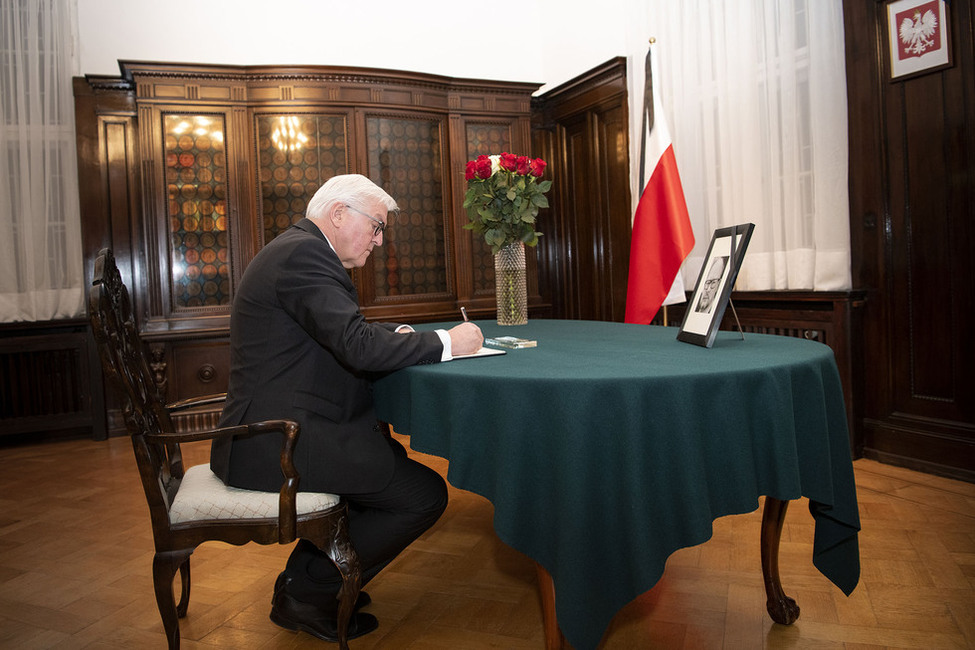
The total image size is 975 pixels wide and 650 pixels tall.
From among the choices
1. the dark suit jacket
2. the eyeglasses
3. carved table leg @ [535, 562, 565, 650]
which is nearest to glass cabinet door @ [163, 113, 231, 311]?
the eyeglasses

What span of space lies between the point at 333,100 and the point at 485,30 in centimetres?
167

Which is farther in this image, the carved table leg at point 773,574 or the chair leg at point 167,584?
the carved table leg at point 773,574

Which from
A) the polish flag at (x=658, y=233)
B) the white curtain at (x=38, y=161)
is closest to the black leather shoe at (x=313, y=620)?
the polish flag at (x=658, y=233)

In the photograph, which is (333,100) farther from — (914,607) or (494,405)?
(914,607)

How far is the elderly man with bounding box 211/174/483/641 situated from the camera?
1.72 metres

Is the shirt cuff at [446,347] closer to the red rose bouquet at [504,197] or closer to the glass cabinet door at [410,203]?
the red rose bouquet at [504,197]

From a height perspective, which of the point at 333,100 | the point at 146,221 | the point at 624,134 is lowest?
the point at 146,221

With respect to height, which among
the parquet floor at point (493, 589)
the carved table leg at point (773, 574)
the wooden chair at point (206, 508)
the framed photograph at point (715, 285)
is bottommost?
the parquet floor at point (493, 589)

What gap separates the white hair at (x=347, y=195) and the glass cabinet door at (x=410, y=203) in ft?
10.0

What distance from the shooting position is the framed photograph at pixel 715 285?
182 cm

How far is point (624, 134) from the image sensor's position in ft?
15.9

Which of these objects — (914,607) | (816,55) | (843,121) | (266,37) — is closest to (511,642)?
(914,607)

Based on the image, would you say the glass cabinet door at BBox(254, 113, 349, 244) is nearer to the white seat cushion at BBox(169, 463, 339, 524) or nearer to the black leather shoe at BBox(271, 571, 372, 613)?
the black leather shoe at BBox(271, 571, 372, 613)

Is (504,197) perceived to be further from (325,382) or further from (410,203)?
(410,203)
